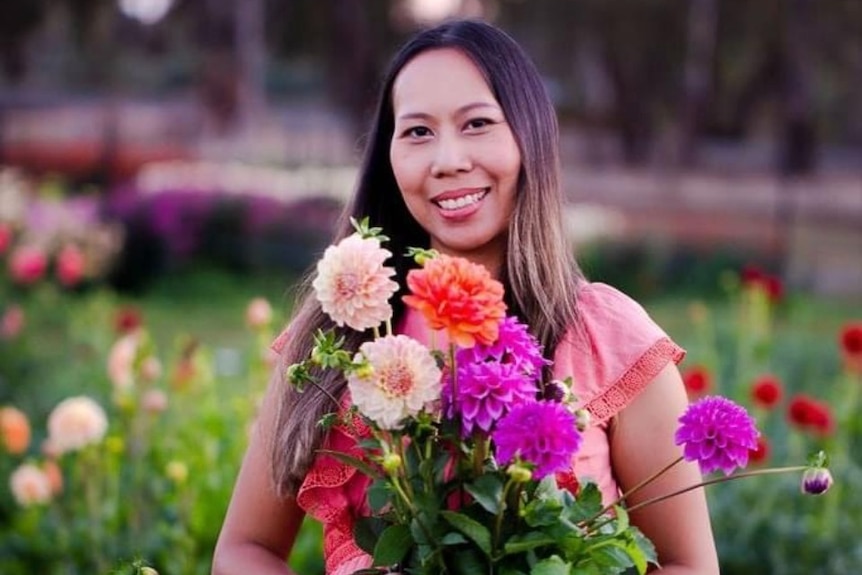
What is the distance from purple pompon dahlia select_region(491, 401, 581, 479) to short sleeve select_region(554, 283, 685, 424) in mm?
394

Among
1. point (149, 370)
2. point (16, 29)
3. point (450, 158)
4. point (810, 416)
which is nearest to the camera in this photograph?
point (450, 158)

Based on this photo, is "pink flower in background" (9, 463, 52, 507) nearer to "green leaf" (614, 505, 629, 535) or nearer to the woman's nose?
the woman's nose

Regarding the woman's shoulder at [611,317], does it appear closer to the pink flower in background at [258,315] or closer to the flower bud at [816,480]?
the flower bud at [816,480]

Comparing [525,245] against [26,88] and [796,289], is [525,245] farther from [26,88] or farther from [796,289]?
[26,88]

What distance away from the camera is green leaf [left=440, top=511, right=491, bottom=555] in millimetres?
1326

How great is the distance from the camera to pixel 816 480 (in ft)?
4.61

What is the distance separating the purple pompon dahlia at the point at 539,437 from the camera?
1.28 m

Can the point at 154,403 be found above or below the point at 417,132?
A: below

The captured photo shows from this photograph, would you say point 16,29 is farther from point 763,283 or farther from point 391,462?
point 391,462

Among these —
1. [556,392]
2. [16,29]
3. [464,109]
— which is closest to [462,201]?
[464,109]

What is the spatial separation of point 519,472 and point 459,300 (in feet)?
0.50

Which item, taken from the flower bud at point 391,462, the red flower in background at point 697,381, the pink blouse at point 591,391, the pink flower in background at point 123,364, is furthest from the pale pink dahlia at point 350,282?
the pink flower in background at point 123,364

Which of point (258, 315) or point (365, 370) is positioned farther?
point (258, 315)

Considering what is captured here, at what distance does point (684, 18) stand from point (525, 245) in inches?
353
